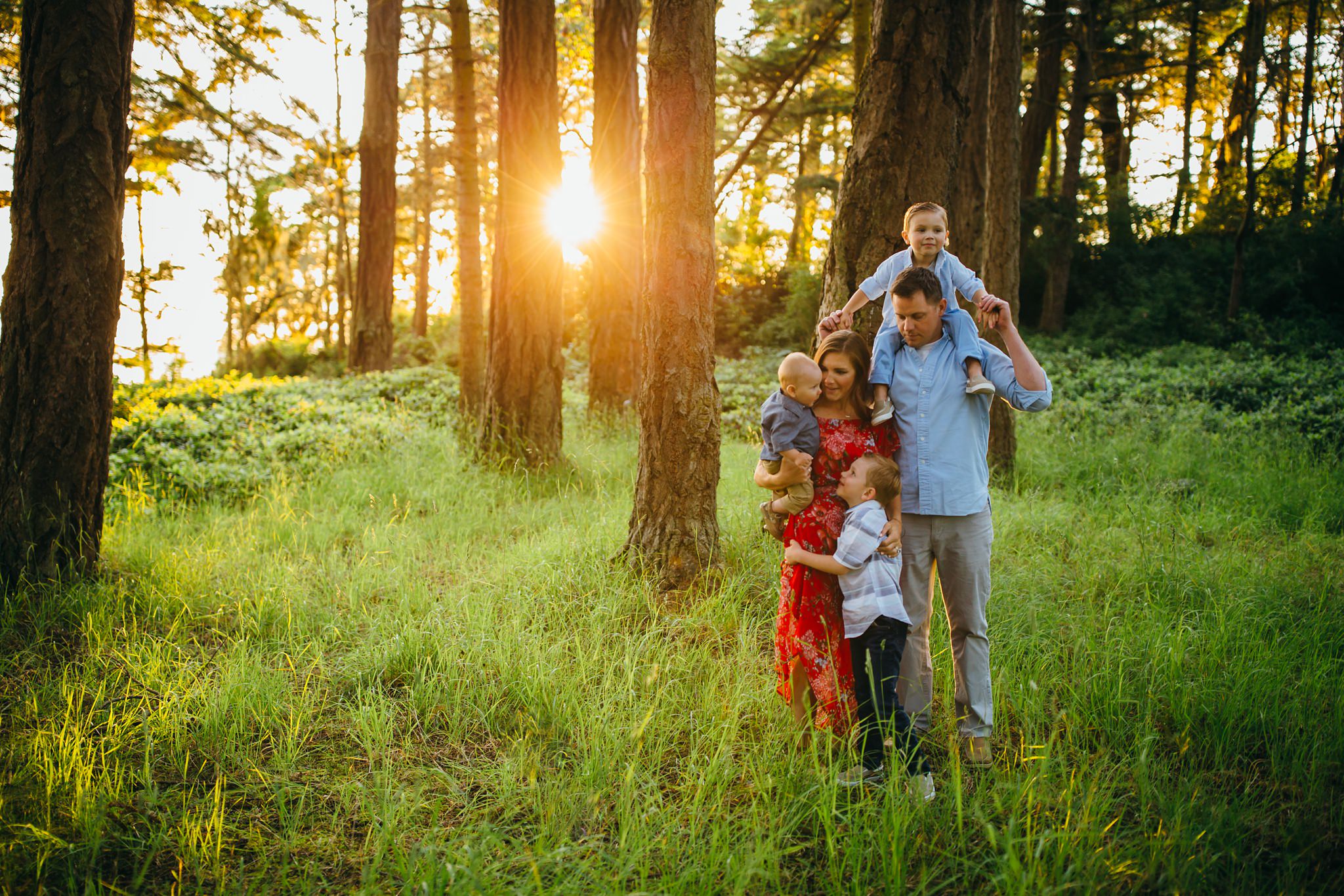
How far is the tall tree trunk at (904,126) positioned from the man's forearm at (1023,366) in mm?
1754

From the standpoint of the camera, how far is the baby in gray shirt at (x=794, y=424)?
2738mm

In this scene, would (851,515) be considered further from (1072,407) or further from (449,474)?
(1072,407)

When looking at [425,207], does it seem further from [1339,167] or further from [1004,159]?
[1339,167]

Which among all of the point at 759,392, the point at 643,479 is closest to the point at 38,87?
the point at 643,479

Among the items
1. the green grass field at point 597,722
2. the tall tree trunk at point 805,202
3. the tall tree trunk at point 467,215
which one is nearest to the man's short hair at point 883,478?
the green grass field at point 597,722

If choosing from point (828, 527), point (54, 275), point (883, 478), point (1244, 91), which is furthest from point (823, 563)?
point (1244, 91)

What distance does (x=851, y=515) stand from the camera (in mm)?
2711

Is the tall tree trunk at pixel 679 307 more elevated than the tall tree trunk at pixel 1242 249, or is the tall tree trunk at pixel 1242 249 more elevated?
the tall tree trunk at pixel 1242 249

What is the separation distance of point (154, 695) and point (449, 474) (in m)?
3.78

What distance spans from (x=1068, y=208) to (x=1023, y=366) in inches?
697

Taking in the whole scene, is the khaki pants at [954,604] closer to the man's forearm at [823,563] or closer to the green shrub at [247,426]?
the man's forearm at [823,563]

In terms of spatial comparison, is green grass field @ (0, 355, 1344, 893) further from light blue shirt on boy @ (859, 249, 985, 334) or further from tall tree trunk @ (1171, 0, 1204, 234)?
tall tree trunk @ (1171, 0, 1204, 234)

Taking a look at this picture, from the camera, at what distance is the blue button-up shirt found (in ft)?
9.14

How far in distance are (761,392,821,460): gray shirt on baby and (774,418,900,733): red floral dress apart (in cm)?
8
